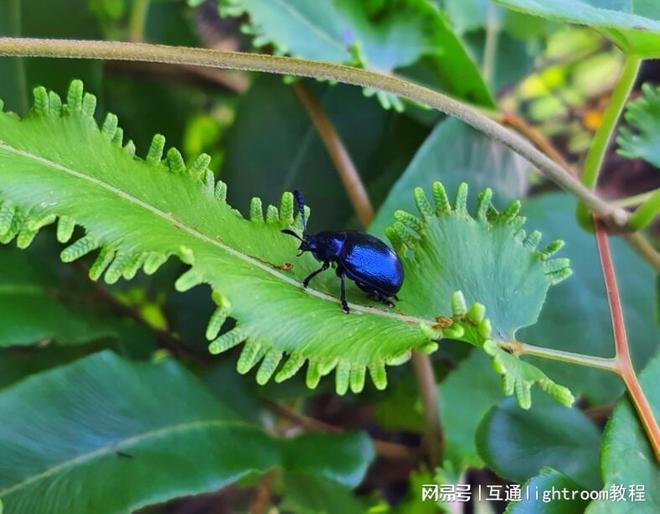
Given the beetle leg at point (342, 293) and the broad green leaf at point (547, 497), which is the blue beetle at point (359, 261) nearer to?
the beetle leg at point (342, 293)

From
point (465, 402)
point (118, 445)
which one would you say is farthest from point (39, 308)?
point (465, 402)

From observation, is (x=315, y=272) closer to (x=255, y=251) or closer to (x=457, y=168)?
(x=255, y=251)

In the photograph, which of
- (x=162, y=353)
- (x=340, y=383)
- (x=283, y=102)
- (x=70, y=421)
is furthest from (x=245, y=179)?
(x=340, y=383)

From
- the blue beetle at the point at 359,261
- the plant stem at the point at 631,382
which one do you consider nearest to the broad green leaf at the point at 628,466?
the plant stem at the point at 631,382

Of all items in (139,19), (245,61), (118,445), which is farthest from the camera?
(139,19)

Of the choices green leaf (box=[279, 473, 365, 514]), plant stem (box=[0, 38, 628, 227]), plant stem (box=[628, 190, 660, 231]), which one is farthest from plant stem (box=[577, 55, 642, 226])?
green leaf (box=[279, 473, 365, 514])

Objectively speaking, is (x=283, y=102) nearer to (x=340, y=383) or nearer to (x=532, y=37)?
(x=532, y=37)
